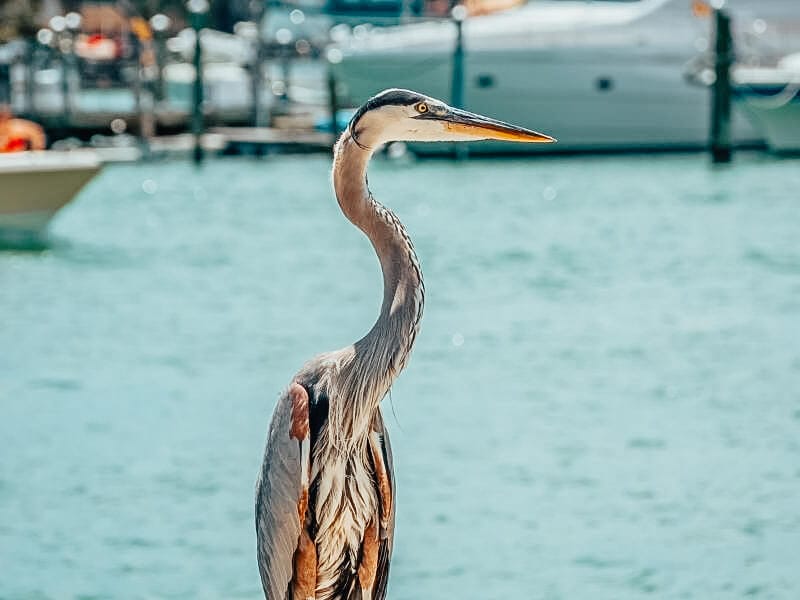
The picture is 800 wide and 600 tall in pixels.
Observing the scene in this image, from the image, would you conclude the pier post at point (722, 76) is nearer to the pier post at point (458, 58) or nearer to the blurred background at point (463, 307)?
the blurred background at point (463, 307)

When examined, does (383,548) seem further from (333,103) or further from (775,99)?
(775,99)

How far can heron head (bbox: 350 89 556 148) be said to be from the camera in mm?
4805

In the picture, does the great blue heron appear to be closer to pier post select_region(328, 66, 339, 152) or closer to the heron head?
the heron head

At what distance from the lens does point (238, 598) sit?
29.2 ft

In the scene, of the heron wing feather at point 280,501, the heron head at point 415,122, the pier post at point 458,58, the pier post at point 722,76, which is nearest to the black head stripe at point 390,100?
the heron head at point 415,122

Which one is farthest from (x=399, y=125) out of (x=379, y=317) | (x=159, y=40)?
(x=159, y=40)

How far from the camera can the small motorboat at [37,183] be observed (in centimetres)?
1945

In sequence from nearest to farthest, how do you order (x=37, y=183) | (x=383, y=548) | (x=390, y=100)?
(x=390, y=100), (x=383, y=548), (x=37, y=183)

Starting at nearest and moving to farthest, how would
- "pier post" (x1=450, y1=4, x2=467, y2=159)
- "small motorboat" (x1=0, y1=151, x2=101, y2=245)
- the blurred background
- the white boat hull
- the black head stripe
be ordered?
the black head stripe, the blurred background, "small motorboat" (x1=0, y1=151, x2=101, y2=245), "pier post" (x1=450, y1=4, x2=467, y2=159), the white boat hull

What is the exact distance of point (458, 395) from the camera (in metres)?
13.9

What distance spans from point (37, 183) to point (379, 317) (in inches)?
609

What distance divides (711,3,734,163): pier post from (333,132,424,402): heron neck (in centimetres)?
2610

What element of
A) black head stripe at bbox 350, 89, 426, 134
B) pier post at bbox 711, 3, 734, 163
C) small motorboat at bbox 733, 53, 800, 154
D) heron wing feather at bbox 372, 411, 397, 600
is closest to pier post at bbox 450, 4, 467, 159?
pier post at bbox 711, 3, 734, 163

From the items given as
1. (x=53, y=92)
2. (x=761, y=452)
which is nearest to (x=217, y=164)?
(x=53, y=92)
